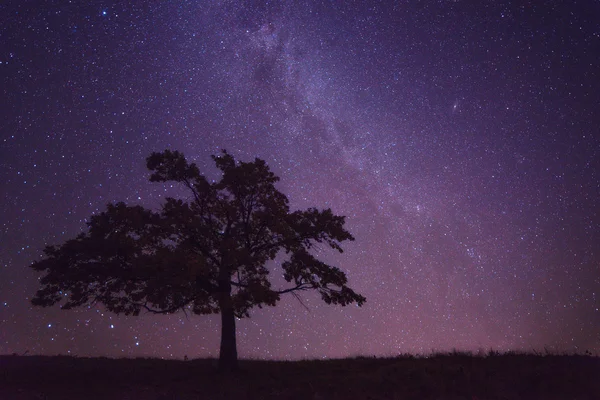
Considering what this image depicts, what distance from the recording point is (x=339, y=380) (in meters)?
17.5

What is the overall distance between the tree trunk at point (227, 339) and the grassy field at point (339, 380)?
2.09ft

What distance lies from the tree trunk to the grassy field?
2.09 ft

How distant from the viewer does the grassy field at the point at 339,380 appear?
15078mm

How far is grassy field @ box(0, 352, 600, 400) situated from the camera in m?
15.1

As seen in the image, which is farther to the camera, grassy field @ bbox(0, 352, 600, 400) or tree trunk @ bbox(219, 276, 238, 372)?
tree trunk @ bbox(219, 276, 238, 372)

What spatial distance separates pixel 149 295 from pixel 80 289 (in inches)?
144

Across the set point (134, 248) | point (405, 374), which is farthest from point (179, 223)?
point (405, 374)

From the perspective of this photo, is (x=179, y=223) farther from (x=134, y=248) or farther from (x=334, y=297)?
(x=334, y=297)

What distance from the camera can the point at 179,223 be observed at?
2156cm

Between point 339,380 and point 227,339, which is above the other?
point 227,339

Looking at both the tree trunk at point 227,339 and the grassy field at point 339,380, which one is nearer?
the grassy field at point 339,380

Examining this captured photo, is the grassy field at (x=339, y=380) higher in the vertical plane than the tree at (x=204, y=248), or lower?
lower

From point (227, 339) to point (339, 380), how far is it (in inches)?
233

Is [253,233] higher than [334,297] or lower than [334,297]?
higher
